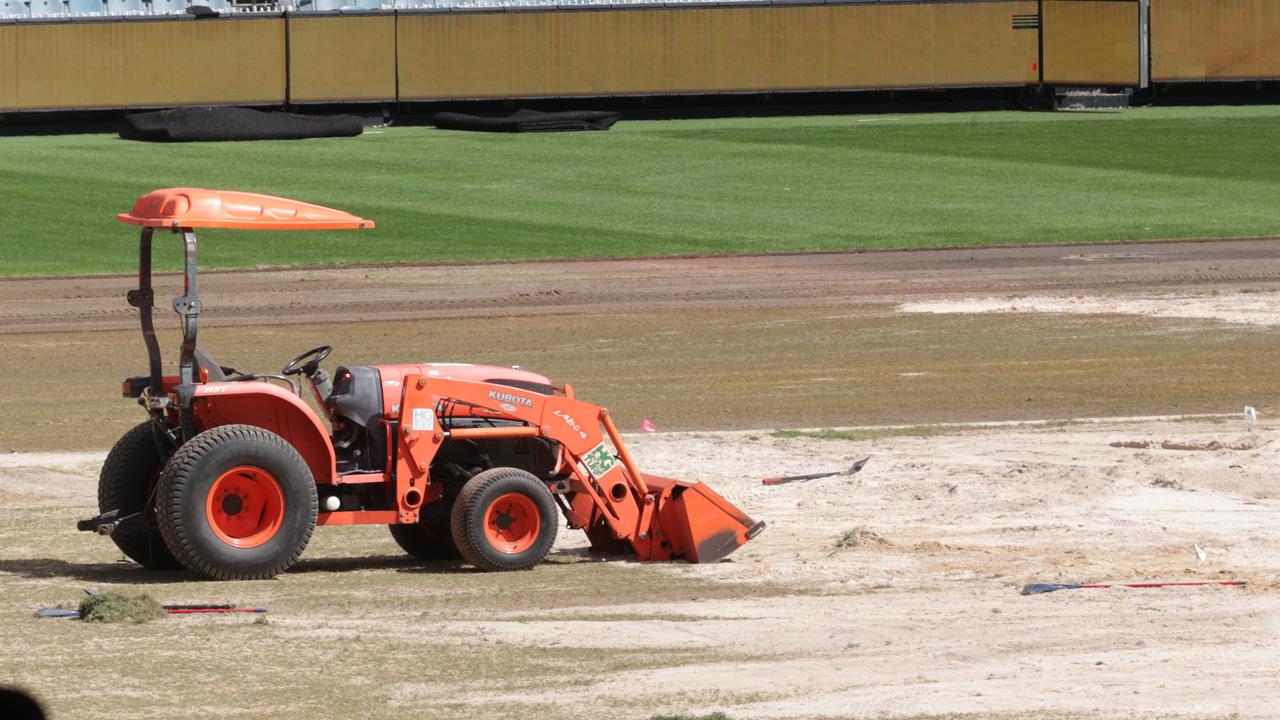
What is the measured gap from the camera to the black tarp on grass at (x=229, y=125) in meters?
40.1

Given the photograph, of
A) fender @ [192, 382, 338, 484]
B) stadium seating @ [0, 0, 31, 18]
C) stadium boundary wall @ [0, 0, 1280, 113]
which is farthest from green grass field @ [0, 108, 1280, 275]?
fender @ [192, 382, 338, 484]

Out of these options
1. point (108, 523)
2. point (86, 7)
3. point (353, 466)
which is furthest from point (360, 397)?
point (86, 7)

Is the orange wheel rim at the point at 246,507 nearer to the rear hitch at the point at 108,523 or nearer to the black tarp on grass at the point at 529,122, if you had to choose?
the rear hitch at the point at 108,523

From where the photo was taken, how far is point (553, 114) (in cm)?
4259

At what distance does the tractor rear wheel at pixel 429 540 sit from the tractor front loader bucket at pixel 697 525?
1.22 m

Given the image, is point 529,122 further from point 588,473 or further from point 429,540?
point 588,473

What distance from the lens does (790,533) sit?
1195 centimetres

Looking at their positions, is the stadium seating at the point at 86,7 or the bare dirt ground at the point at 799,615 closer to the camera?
the bare dirt ground at the point at 799,615

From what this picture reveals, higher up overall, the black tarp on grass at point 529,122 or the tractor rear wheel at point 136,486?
the black tarp on grass at point 529,122

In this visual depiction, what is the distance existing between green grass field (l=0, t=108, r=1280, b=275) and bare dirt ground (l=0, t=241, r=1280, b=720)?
504 centimetres

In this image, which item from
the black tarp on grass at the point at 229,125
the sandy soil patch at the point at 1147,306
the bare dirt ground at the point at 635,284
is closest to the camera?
the sandy soil patch at the point at 1147,306

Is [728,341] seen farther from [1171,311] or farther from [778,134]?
[778,134]

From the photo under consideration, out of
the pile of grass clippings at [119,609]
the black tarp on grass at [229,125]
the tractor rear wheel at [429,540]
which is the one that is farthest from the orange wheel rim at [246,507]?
the black tarp on grass at [229,125]

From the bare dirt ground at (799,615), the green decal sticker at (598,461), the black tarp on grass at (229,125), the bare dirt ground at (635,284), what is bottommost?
the bare dirt ground at (799,615)
